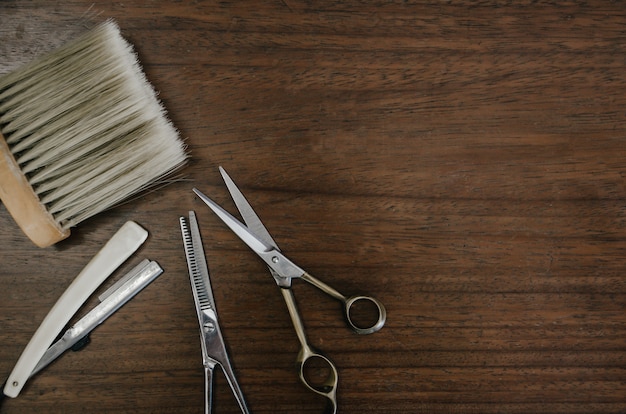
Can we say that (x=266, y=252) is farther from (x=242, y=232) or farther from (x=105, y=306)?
(x=105, y=306)

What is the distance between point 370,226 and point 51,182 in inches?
14.4

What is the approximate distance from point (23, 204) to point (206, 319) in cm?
23

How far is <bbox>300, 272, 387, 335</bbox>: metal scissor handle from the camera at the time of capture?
0.65 m

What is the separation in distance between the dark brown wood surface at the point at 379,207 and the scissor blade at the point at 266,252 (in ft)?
0.09

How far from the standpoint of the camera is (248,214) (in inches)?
26.1

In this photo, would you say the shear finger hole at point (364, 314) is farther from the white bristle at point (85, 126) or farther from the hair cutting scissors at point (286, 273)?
the white bristle at point (85, 126)

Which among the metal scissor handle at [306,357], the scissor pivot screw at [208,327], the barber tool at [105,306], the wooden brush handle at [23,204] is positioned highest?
the wooden brush handle at [23,204]

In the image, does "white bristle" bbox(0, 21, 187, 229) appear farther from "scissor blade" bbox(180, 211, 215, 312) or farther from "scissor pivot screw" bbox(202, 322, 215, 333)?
"scissor pivot screw" bbox(202, 322, 215, 333)

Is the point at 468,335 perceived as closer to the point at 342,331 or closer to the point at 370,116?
the point at 342,331

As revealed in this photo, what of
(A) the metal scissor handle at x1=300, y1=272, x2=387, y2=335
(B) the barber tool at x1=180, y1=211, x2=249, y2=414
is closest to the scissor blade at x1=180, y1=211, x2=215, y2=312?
(B) the barber tool at x1=180, y1=211, x2=249, y2=414

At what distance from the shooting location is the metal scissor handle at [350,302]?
2.15ft

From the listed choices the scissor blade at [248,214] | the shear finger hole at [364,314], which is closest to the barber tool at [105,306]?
the scissor blade at [248,214]

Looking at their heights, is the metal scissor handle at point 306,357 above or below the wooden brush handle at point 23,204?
below

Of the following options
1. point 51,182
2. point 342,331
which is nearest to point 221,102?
point 51,182
